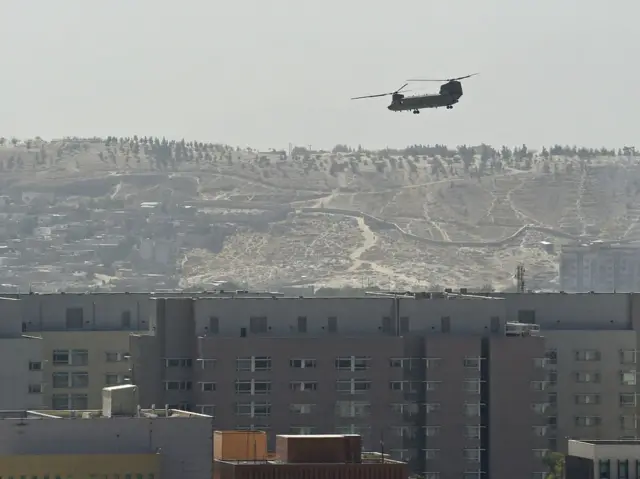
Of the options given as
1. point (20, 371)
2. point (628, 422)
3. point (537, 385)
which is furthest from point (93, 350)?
point (537, 385)

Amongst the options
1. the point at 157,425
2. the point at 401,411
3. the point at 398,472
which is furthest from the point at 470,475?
the point at 157,425

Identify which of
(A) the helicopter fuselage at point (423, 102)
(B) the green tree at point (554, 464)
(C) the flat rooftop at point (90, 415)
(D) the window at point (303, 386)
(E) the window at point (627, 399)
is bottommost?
(B) the green tree at point (554, 464)

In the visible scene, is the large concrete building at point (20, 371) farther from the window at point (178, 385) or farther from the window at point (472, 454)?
the window at point (472, 454)

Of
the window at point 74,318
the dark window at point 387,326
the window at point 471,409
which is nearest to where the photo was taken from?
the window at point 471,409

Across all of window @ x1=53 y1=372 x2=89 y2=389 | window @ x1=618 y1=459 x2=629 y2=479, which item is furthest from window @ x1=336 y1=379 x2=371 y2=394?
window @ x1=618 y1=459 x2=629 y2=479

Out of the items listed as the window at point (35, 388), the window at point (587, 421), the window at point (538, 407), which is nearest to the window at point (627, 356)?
the window at point (587, 421)

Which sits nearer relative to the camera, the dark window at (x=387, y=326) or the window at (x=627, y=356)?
the dark window at (x=387, y=326)
